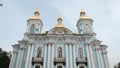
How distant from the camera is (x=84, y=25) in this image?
29422mm

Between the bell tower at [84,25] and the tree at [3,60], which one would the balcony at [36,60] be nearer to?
the bell tower at [84,25]

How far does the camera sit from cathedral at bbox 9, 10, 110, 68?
77.9 feet

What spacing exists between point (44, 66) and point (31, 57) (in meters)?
2.50

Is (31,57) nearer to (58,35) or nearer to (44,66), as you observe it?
(44,66)

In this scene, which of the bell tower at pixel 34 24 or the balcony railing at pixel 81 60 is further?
the bell tower at pixel 34 24

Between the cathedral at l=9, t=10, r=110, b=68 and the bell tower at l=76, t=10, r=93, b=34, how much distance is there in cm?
62

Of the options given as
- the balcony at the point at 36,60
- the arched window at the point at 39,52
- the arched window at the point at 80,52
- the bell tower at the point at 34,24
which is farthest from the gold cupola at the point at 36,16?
the arched window at the point at 80,52

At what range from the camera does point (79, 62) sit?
23.9 meters

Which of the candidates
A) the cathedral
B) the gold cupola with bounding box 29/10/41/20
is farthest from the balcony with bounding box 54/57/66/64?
the gold cupola with bounding box 29/10/41/20

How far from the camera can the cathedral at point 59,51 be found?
23.8 meters

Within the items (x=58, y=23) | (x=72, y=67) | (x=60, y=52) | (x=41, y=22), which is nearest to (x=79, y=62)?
(x=72, y=67)

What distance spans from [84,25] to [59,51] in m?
7.49

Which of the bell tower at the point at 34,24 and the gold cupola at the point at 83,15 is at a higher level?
the gold cupola at the point at 83,15

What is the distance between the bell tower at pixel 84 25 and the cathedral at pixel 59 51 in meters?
0.62
